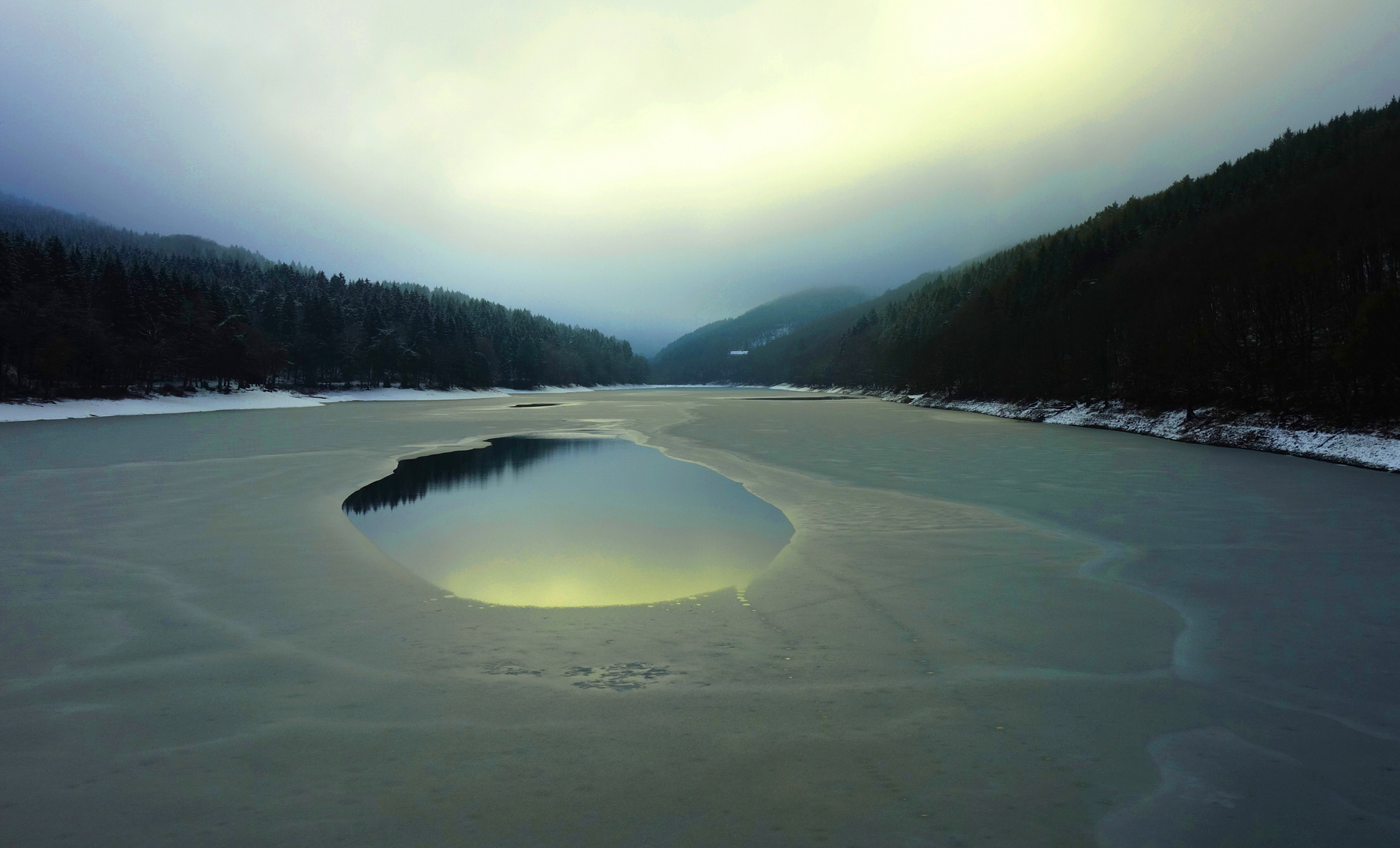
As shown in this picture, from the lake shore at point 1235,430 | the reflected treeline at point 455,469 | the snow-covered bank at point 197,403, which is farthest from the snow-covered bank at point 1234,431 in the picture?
the snow-covered bank at point 197,403

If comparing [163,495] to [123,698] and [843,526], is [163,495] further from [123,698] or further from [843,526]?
[843,526]

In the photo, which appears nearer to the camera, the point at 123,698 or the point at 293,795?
the point at 293,795

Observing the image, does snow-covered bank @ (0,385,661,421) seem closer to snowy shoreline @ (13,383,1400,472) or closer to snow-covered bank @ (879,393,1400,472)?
snowy shoreline @ (13,383,1400,472)

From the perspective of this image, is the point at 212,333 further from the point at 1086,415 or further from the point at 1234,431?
the point at 1234,431

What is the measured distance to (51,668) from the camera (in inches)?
247

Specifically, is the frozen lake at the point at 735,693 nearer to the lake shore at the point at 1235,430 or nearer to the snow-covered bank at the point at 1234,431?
the snow-covered bank at the point at 1234,431

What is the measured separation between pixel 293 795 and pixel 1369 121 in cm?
11023

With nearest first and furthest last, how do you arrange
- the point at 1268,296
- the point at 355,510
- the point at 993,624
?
1. the point at 993,624
2. the point at 355,510
3. the point at 1268,296

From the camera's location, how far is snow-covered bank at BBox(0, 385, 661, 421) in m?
51.1

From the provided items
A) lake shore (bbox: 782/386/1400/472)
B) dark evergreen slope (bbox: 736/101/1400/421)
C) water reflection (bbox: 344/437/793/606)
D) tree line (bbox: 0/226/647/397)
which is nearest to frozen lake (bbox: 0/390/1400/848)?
water reflection (bbox: 344/437/793/606)

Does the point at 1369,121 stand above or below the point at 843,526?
above

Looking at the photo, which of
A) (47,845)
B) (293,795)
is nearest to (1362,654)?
(293,795)

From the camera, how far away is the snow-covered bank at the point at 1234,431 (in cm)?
2442

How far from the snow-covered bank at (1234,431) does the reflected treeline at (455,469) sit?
29598mm
